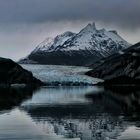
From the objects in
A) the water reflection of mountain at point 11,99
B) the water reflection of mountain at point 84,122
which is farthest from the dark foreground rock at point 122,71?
the water reflection of mountain at point 84,122

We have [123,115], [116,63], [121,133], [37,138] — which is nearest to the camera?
[37,138]

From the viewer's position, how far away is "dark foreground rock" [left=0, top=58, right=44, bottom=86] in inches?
4572

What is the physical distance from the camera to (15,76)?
11956 centimetres

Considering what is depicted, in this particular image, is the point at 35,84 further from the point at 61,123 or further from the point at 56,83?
the point at 61,123

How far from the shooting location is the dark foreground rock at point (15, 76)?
4572 inches

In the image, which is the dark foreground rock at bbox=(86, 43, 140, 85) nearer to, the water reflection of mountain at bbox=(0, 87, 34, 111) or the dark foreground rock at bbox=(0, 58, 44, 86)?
the dark foreground rock at bbox=(0, 58, 44, 86)

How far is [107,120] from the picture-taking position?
30.5 metres

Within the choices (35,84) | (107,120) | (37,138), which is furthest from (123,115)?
(35,84)

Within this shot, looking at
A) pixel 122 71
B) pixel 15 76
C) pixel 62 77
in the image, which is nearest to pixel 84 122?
pixel 62 77

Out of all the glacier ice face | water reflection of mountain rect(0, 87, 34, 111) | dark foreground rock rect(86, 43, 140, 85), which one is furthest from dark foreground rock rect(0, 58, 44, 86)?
water reflection of mountain rect(0, 87, 34, 111)

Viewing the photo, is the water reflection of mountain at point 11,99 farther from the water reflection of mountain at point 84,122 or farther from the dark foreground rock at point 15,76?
the dark foreground rock at point 15,76

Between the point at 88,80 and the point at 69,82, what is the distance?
13.7 ft

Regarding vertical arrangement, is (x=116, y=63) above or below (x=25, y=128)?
above

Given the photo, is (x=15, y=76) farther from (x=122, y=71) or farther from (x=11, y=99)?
(x=11, y=99)
